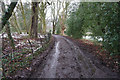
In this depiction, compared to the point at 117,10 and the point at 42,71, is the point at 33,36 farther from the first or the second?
the point at 117,10

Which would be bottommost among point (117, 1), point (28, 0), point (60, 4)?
point (117, 1)

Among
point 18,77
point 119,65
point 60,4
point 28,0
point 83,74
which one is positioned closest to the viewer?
point 18,77

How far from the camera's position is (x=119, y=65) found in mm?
4613

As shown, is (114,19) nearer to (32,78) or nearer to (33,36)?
(32,78)

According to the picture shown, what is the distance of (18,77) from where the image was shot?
3475 millimetres

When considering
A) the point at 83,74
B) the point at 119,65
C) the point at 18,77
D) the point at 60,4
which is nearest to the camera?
the point at 18,77

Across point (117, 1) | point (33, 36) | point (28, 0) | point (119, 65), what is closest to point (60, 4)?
point (28, 0)

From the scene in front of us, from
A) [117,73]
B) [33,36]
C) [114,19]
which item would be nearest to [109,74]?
[117,73]

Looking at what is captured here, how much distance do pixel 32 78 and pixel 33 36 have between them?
355 inches

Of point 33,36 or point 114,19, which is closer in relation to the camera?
point 114,19

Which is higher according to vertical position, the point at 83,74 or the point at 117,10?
the point at 117,10

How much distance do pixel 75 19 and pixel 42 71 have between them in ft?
39.4

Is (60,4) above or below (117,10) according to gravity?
above

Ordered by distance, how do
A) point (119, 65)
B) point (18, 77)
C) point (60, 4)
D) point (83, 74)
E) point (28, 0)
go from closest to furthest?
point (18, 77)
point (83, 74)
point (119, 65)
point (28, 0)
point (60, 4)
